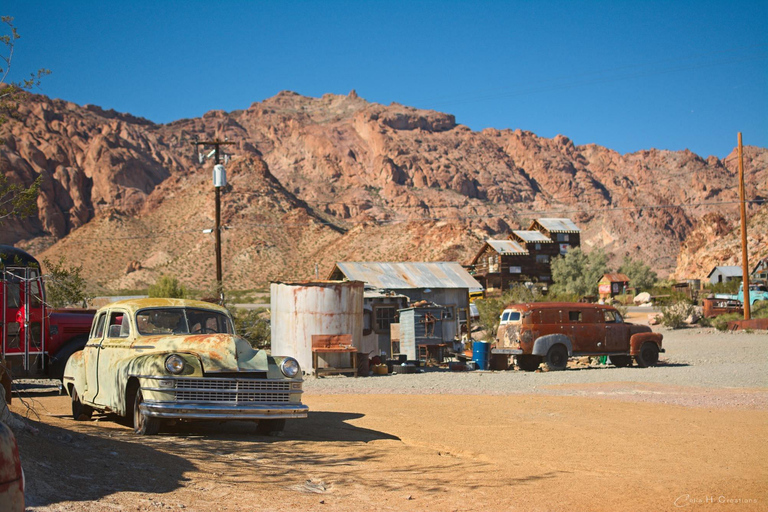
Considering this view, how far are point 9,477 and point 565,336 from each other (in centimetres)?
2077

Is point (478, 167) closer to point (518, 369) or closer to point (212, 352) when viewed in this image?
point (518, 369)

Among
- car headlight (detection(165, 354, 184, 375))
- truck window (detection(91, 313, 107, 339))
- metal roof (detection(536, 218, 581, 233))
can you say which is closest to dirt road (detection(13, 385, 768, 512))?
car headlight (detection(165, 354, 184, 375))

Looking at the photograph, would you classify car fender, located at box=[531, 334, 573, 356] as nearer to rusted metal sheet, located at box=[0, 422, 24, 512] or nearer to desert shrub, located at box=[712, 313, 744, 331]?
desert shrub, located at box=[712, 313, 744, 331]

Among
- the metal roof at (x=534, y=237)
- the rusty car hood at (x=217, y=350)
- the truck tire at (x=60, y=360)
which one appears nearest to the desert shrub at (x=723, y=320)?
the truck tire at (x=60, y=360)

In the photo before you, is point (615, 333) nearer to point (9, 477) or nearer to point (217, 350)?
point (217, 350)

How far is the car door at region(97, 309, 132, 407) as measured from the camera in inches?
402

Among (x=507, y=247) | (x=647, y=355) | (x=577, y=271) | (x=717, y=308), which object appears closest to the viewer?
(x=647, y=355)

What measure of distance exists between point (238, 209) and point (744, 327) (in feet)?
246

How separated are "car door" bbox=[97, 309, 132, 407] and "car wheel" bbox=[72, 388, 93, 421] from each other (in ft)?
3.17

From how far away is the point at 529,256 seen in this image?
249ft

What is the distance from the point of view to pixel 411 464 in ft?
27.2

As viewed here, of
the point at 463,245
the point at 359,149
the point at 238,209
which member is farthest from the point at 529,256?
the point at 359,149

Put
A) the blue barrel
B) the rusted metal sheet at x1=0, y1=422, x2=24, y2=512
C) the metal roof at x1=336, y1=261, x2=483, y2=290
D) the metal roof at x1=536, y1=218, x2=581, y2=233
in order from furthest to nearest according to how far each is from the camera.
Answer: the metal roof at x1=536, y1=218, x2=581, y2=233, the metal roof at x1=336, y1=261, x2=483, y2=290, the blue barrel, the rusted metal sheet at x1=0, y1=422, x2=24, y2=512

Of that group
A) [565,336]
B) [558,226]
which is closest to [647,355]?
[565,336]
